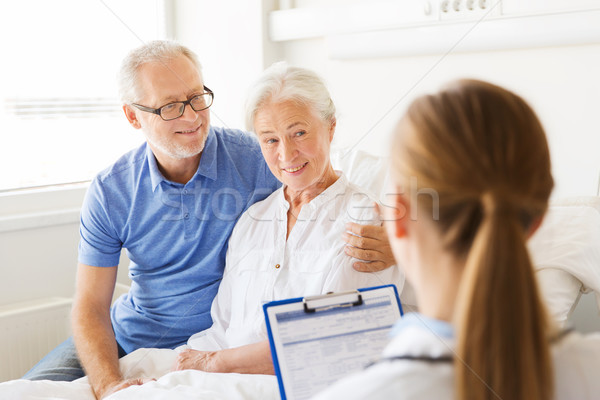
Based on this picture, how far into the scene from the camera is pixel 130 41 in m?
2.96

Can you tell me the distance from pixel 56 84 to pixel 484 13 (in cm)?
181

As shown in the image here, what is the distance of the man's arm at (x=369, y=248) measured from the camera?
4.91ft

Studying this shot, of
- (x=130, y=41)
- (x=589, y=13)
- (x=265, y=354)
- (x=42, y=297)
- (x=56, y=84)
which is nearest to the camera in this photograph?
(x=265, y=354)

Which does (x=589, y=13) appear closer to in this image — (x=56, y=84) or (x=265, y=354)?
(x=265, y=354)

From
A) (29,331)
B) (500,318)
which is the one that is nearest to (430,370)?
(500,318)

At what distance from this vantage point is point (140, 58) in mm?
1863

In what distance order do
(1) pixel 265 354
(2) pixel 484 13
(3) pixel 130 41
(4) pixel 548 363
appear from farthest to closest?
(3) pixel 130 41, (2) pixel 484 13, (1) pixel 265 354, (4) pixel 548 363

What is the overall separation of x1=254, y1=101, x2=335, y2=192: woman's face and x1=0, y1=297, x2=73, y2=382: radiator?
120 cm

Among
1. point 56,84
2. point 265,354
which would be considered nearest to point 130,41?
point 56,84

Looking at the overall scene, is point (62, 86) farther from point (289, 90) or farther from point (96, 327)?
point (289, 90)

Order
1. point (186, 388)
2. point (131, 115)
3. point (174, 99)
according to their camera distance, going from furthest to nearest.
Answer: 1. point (131, 115)
2. point (174, 99)
3. point (186, 388)

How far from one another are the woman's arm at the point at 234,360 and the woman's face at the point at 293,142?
1.49 feet

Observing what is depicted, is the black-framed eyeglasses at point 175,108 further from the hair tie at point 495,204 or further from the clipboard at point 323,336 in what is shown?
the hair tie at point 495,204

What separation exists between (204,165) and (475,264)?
133 cm
